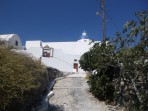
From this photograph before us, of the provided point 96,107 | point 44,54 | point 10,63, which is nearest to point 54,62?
point 44,54

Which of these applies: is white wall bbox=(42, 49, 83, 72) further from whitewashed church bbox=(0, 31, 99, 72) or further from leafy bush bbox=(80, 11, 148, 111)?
leafy bush bbox=(80, 11, 148, 111)

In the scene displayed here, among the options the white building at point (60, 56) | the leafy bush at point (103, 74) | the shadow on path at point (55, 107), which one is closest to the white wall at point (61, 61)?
the white building at point (60, 56)

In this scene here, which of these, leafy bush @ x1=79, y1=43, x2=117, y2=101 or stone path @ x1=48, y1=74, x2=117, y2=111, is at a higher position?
leafy bush @ x1=79, y1=43, x2=117, y2=101

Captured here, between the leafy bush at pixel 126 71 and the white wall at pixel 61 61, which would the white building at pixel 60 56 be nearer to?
the white wall at pixel 61 61

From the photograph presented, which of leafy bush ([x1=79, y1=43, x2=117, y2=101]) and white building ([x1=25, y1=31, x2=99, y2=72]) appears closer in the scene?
leafy bush ([x1=79, y1=43, x2=117, y2=101])

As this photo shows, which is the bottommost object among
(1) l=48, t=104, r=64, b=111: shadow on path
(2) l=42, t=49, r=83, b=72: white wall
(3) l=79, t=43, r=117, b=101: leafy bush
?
(1) l=48, t=104, r=64, b=111: shadow on path

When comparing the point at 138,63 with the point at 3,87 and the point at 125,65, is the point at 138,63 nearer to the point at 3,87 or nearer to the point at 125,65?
the point at 125,65

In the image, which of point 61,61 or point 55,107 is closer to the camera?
point 55,107

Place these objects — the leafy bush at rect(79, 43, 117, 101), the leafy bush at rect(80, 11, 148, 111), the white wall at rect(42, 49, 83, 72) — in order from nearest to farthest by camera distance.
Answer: the leafy bush at rect(80, 11, 148, 111)
the leafy bush at rect(79, 43, 117, 101)
the white wall at rect(42, 49, 83, 72)

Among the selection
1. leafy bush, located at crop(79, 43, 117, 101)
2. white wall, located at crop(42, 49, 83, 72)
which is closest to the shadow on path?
leafy bush, located at crop(79, 43, 117, 101)

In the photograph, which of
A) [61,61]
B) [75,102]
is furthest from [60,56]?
[75,102]

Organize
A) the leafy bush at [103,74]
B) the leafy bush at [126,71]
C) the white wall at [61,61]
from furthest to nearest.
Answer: the white wall at [61,61] < the leafy bush at [103,74] < the leafy bush at [126,71]

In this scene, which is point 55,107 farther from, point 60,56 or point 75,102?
point 60,56

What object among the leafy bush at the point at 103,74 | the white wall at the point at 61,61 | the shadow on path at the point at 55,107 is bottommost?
the shadow on path at the point at 55,107
